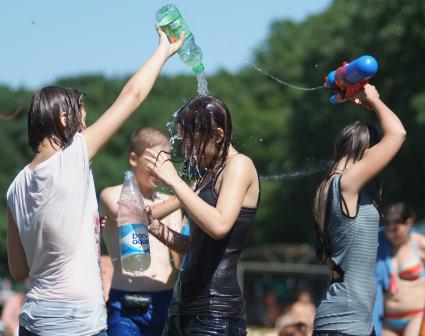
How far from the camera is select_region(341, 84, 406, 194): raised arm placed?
454 cm

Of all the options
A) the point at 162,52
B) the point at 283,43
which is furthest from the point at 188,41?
the point at 283,43

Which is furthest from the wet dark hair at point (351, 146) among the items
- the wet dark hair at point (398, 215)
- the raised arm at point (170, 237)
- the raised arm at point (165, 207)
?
the wet dark hair at point (398, 215)

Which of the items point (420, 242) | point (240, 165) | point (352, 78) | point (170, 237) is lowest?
point (420, 242)

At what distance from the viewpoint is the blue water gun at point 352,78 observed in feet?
14.6

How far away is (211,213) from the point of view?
3.99 metres

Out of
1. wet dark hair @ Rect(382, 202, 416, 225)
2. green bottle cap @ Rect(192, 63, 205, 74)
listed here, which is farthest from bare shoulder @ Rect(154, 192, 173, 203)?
wet dark hair @ Rect(382, 202, 416, 225)

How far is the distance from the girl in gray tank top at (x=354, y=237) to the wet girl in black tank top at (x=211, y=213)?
0.54 metres

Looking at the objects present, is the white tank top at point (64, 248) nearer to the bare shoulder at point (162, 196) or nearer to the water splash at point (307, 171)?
the water splash at point (307, 171)

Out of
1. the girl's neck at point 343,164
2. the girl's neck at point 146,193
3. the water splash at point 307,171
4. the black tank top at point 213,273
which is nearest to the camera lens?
the black tank top at point 213,273

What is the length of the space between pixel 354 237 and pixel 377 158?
0.43m

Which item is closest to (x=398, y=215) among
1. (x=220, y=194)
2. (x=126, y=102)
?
(x=220, y=194)

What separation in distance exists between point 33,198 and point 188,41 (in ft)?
4.16

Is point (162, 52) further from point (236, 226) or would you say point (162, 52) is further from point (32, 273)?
point (32, 273)

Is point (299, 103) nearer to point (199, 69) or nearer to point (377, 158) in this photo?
point (199, 69)
